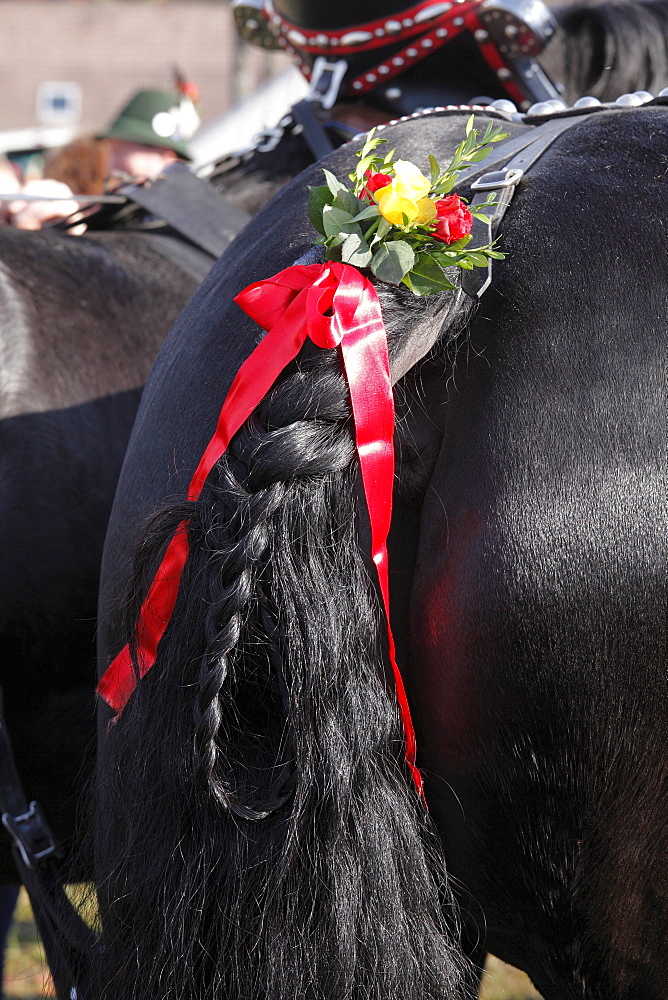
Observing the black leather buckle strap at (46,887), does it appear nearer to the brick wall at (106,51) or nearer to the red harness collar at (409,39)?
the red harness collar at (409,39)

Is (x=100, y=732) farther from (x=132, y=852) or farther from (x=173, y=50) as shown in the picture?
(x=173, y=50)

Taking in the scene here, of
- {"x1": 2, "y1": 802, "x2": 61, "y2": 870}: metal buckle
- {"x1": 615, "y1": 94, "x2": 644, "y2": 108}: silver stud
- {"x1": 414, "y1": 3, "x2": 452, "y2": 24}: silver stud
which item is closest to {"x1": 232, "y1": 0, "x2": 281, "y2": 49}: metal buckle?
{"x1": 414, "y1": 3, "x2": 452, "y2": 24}: silver stud

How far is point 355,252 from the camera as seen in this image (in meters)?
0.90

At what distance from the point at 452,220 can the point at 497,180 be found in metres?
0.11

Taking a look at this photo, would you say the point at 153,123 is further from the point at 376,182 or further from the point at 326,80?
the point at 376,182

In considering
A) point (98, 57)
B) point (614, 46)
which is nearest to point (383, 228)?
point (614, 46)

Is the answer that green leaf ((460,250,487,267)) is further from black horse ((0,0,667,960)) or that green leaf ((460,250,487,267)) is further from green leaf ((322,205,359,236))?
black horse ((0,0,667,960))

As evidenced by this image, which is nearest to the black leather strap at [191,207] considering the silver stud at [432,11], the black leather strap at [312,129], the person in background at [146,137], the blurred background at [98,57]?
the black leather strap at [312,129]

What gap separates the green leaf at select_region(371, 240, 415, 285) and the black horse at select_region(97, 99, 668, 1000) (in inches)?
0.8

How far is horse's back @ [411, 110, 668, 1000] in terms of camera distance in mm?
837

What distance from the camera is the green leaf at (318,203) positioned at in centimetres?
93

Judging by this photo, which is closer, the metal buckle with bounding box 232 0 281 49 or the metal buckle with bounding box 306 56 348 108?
the metal buckle with bounding box 306 56 348 108

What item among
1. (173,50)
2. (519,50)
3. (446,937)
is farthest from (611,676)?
(173,50)

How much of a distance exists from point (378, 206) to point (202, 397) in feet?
0.93
